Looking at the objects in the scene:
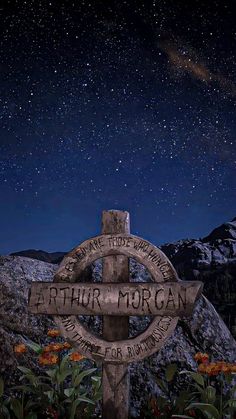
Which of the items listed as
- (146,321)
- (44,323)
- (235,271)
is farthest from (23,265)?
(235,271)

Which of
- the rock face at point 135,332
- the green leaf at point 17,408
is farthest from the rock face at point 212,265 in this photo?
the green leaf at point 17,408

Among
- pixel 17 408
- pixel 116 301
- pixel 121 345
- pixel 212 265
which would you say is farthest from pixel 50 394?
pixel 212 265

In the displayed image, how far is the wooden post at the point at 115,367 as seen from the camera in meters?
4.02

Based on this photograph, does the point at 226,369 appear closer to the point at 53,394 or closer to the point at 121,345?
the point at 121,345

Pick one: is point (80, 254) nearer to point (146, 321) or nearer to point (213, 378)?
point (146, 321)

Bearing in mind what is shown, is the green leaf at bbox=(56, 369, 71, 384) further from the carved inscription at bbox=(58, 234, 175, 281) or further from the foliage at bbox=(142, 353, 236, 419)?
the carved inscription at bbox=(58, 234, 175, 281)

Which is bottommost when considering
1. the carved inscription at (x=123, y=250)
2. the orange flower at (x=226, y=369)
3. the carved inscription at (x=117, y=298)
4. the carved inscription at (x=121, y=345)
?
the orange flower at (x=226, y=369)

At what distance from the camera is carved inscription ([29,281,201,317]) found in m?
3.93

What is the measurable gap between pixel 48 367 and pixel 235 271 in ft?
191

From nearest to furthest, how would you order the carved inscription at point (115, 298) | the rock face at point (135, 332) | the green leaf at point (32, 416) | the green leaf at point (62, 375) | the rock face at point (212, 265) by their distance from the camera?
the carved inscription at point (115, 298) → the green leaf at point (32, 416) → the green leaf at point (62, 375) → the rock face at point (135, 332) → the rock face at point (212, 265)

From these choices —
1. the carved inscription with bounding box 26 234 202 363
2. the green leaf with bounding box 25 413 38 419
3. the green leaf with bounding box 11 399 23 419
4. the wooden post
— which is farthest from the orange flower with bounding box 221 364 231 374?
the green leaf with bounding box 11 399 23 419

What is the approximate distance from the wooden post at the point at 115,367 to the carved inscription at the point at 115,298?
12 centimetres

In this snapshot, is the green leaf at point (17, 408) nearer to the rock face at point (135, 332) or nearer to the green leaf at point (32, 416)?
the green leaf at point (32, 416)

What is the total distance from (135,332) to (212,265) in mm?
59398
